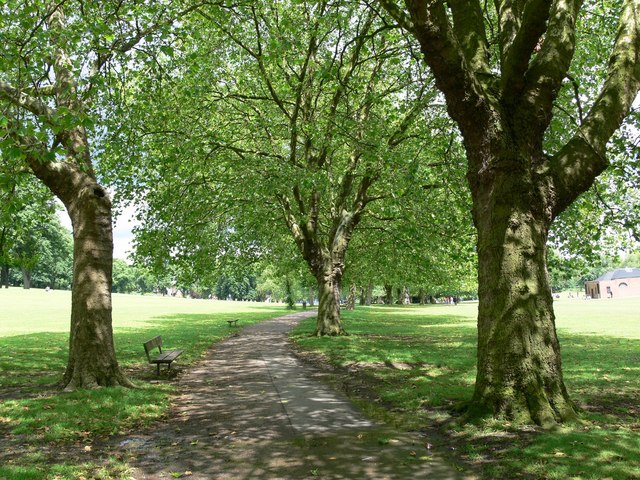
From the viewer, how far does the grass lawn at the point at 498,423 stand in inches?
200

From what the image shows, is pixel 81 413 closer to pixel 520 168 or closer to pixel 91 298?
pixel 91 298

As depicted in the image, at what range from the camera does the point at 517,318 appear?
21.6ft

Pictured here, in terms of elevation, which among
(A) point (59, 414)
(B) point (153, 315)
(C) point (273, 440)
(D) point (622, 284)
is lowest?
(B) point (153, 315)

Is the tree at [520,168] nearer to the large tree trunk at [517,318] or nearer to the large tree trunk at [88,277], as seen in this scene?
the large tree trunk at [517,318]

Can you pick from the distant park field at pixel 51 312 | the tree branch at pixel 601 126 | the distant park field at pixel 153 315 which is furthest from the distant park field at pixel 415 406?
the distant park field at pixel 51 312

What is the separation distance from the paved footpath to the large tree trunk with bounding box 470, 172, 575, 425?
1418 mm

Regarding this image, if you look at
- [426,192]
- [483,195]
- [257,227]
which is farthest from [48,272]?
[483,195]

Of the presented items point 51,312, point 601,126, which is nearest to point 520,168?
point 601,126

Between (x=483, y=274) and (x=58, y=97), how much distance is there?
28.1ft

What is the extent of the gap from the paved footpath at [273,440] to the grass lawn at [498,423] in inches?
24.8

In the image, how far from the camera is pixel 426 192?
1573cm

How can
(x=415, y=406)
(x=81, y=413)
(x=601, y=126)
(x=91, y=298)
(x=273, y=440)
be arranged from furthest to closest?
(x=91, y=298), (x=415, y=406), (x=81, y=413), (x=601, y=126), (x=273, y=440)

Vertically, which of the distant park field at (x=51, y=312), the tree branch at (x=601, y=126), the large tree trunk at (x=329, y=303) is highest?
the tree branch at (x=601, y=126)

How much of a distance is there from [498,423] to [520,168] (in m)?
3.44
